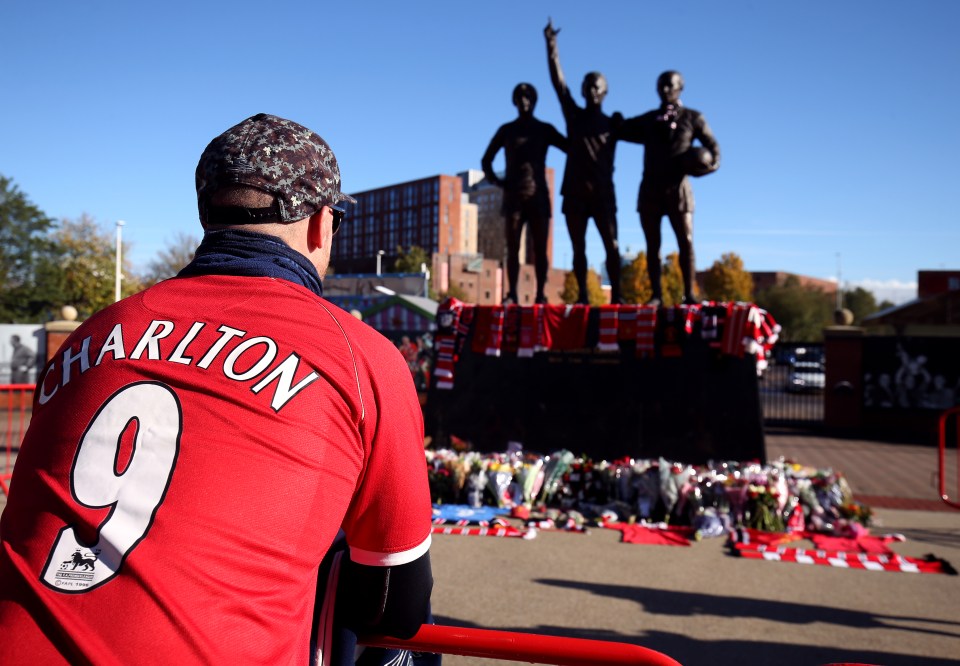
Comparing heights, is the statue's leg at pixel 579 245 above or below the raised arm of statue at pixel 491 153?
below

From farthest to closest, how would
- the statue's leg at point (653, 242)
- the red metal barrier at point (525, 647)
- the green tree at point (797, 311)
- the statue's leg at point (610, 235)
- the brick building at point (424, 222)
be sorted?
the brick building at point (424, 222) → the green tree at point (797, 311) → the statue's leg at point (610, 235) → the statue's leg at point (653, 242) → the red metal barrier at point (525, 647)

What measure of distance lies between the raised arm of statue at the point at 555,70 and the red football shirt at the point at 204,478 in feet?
27.0

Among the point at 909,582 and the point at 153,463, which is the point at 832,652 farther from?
the point at 153,463

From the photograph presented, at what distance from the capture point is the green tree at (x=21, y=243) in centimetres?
3122

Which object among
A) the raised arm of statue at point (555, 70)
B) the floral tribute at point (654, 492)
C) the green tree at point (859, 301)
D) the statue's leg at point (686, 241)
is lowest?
the floral tribute at point (654, 492)

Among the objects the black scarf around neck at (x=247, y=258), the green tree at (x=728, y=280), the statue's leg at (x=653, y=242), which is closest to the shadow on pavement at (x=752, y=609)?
the statue's leg at (x=653, y=242)

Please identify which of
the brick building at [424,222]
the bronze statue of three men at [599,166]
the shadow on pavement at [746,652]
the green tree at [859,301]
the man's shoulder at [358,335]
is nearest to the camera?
the man's shoulder at [358,335]

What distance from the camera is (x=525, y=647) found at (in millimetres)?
1588

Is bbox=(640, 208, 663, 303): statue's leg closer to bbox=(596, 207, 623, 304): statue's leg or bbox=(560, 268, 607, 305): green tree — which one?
bbox=(596, 207, 623, 304): statue's leg

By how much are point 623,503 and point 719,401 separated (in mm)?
1526

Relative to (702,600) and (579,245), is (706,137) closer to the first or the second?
(579,245)

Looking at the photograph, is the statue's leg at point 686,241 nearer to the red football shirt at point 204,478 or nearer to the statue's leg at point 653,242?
the statue's leg at point 653,242

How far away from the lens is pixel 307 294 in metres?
1.43

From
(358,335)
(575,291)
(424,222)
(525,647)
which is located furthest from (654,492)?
(424,222)
